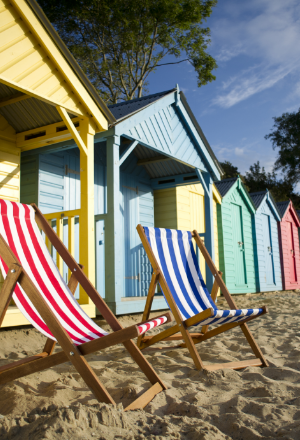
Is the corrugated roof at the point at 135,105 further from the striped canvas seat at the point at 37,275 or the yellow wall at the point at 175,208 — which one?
the striped canvas seat at the point at 37,275

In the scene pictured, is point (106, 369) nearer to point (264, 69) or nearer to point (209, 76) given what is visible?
point (209, 76)

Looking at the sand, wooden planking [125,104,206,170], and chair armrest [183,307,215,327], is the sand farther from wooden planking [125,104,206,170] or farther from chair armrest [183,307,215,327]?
wooden planking [125,104,206,170]

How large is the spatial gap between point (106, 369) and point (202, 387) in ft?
2.42

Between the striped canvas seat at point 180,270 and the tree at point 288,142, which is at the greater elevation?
the tree at point 288,142

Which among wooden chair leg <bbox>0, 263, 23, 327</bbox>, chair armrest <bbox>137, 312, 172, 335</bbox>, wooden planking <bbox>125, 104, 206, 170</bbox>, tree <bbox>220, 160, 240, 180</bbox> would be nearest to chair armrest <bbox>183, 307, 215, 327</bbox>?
chair armrest <bbox>137, 312, 172, 335</bbox>

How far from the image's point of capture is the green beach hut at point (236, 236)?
9836 mm

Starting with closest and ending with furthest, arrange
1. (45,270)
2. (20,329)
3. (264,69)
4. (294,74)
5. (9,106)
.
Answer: (45,270) → (20,329) → (9,106) → (264,69) → (294,74)

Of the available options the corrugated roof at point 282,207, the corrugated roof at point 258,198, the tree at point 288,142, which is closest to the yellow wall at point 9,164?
the corrugated roof at point 258,198

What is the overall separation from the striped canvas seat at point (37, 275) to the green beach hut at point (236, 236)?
7408 mm

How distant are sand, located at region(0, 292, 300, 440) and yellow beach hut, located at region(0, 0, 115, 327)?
1462 mm

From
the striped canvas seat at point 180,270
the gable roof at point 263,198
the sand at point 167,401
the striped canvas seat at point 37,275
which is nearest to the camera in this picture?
the sand at point 167,401

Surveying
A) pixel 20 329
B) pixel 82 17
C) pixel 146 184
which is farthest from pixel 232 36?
pixel 20 329

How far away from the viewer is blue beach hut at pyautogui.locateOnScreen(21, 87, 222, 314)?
4.89 m

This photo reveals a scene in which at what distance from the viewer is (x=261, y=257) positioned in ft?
38.5
